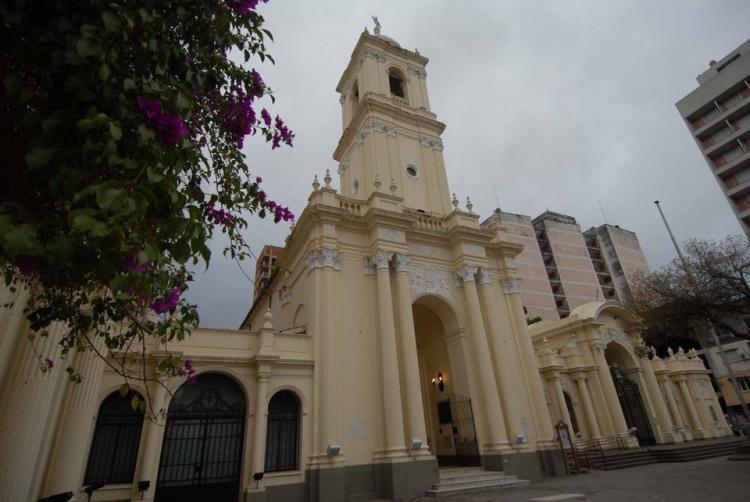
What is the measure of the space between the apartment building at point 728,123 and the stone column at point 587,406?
25.6m

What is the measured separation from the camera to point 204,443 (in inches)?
472

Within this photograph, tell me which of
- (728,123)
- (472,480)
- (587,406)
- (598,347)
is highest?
(728,123)

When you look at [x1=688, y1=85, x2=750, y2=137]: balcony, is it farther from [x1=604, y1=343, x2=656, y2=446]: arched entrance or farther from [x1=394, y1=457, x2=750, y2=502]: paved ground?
[x1=394, y1=457, x2=750, y2=502]: paved ground

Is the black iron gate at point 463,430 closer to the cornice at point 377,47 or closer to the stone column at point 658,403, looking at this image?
the stone column at point 658,403

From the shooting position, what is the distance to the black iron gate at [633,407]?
23.4 metres

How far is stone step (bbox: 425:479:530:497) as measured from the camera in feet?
39.7

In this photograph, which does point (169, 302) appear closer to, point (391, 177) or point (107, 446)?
point (107, 446)

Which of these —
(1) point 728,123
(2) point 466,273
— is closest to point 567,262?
(1) point 728,123

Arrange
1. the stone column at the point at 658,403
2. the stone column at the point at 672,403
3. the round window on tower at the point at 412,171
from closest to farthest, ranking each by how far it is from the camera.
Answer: the round window on tower at the point at 412,171 → the stone column at the point at 658,403 → the stone column at the point at 672,403

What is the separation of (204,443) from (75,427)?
Result: 12.6 feet

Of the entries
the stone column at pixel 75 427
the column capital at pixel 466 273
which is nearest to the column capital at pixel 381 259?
the column capital at pixel 466 273

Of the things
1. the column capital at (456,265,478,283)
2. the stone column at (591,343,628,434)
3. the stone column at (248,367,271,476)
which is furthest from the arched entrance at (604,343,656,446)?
the stone column at (248,367,271,476)

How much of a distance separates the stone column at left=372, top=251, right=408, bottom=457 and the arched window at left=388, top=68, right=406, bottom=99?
40.3ft

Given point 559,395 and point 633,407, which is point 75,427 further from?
point 633,407
